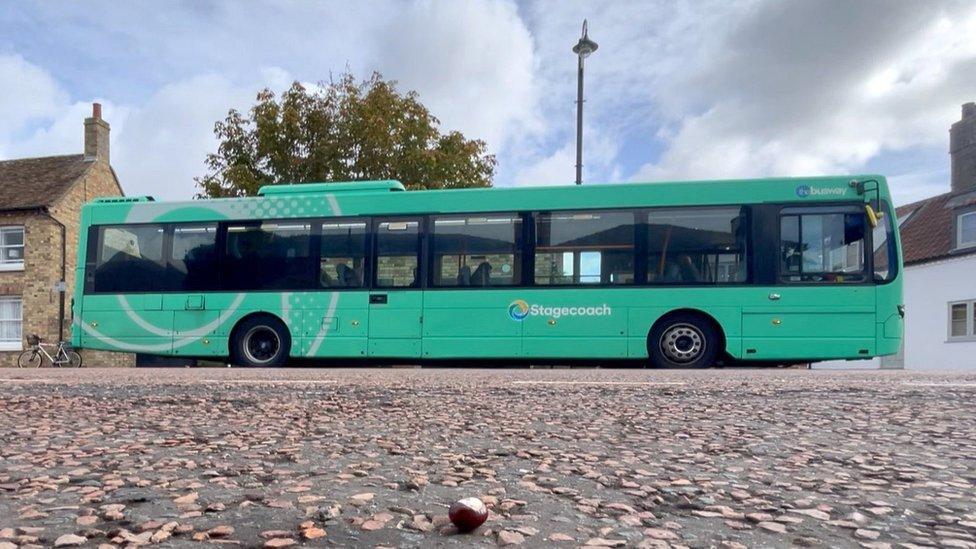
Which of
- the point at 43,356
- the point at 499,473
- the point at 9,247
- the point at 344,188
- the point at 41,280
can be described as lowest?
the point at 43,356

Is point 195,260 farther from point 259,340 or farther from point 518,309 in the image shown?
point 518,309

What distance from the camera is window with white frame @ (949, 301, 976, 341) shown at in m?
21.1

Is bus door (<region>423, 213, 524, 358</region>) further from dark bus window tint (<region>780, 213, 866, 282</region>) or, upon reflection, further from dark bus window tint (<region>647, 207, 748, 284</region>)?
dark bus window tint (<region>780, 213, 866, 282</region>)

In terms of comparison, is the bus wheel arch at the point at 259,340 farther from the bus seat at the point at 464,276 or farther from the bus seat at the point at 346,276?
the bus seat at the point at 464,276

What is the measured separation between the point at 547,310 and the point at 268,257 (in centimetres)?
497

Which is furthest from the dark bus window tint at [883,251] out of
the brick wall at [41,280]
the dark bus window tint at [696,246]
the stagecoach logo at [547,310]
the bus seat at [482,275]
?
the brick wall at [41,280]

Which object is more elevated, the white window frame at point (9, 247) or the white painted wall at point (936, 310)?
the white window frame at point (9, 247)

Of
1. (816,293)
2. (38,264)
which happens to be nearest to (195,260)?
(816,293)

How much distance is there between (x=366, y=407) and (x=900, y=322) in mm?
9207

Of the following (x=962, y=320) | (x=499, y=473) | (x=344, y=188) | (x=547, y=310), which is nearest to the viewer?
(x=499, y=473)

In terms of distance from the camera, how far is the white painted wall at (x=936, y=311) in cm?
2125

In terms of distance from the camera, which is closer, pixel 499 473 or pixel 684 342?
pixel 499 473

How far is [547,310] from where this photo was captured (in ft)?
35.9

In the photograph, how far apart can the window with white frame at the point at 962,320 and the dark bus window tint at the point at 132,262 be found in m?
22.6
